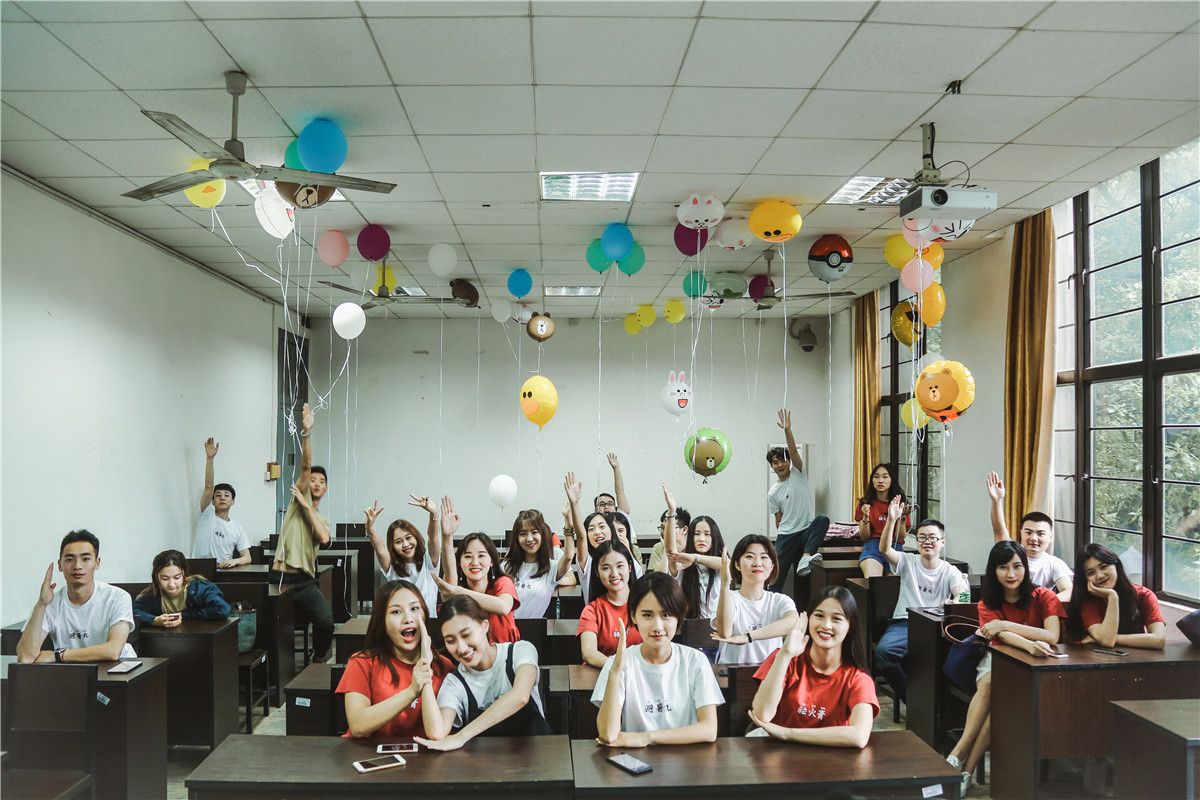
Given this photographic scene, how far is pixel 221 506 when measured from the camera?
6.53 meters

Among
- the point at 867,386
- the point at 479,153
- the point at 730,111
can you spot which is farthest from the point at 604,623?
the point at 867,386

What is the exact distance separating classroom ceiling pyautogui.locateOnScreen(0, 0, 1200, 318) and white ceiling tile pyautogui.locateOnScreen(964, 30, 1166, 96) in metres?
0.01

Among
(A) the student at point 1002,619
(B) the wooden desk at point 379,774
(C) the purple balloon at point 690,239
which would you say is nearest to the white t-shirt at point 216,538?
(C) the purple balloon at point 690,239

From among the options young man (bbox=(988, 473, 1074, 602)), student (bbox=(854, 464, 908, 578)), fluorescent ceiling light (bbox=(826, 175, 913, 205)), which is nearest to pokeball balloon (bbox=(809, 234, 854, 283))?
fluorescent ceiling light (bbox=(826, 175, 913, 205))

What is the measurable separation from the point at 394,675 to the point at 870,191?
163 inches

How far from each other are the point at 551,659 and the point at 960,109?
3360mm

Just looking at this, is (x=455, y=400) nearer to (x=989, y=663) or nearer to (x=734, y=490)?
(x=734, y=490)

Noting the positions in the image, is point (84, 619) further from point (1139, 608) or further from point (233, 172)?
point (1139, 608)

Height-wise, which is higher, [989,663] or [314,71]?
[314,71]

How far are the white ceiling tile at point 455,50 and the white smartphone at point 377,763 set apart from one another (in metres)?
2.54

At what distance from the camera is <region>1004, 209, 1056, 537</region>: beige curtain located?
552 centimetres

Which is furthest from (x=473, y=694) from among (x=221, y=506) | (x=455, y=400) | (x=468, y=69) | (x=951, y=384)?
(x=455, y=400)

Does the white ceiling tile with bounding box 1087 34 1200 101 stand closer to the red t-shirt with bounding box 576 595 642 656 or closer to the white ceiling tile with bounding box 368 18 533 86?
the white ceiling tile with bounding box 368 18 533 86

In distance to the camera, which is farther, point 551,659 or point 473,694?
point 551,659
